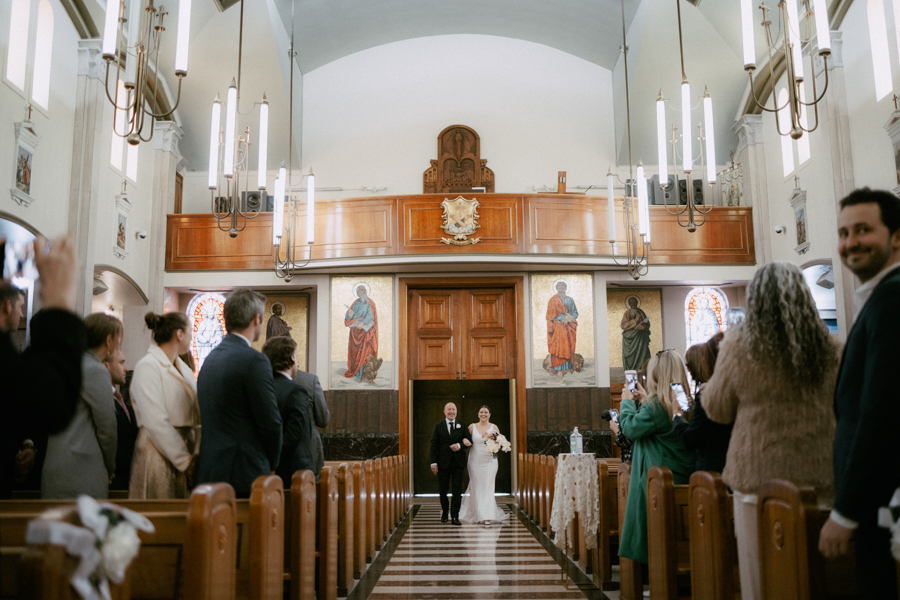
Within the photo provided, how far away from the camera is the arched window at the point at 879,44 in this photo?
349 inches

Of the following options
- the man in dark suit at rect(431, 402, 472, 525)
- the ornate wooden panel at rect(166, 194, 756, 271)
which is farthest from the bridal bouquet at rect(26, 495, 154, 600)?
the ornate wooden panel at rect(166, 194, 756, 271)

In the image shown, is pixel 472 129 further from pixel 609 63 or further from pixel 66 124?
pixel 66 124

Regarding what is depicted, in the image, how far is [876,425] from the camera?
179 cm

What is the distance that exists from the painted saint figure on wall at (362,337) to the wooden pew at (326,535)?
315 inches

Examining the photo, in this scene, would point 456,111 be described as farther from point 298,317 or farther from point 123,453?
point 123,453

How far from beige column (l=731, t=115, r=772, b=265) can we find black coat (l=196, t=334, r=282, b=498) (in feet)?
37.0

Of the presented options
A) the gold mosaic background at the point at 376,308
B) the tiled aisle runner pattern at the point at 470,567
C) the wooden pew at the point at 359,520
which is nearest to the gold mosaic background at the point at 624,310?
the gold mosaic background at the point at 376,308

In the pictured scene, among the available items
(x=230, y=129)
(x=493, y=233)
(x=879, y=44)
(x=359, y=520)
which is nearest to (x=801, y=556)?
(x=359, y=520)

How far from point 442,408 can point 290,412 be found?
9577mm

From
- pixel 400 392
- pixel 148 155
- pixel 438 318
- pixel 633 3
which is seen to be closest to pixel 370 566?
pixel 400 392

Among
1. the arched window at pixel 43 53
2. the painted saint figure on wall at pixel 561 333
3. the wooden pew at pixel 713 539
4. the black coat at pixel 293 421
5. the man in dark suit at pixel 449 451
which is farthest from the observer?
the painted saint figure on wall at pixel 561 333

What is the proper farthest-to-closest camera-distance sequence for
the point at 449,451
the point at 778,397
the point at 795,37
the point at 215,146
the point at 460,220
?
the point at 460,220, the point at 449,451, the point at 215,146, the point at 795,37, the point at 778,397

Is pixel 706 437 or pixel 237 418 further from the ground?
pixel 237 418

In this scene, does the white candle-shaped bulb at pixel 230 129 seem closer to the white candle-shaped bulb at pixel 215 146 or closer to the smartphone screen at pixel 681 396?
the white candle-shaped bulb at pixel 215 146
